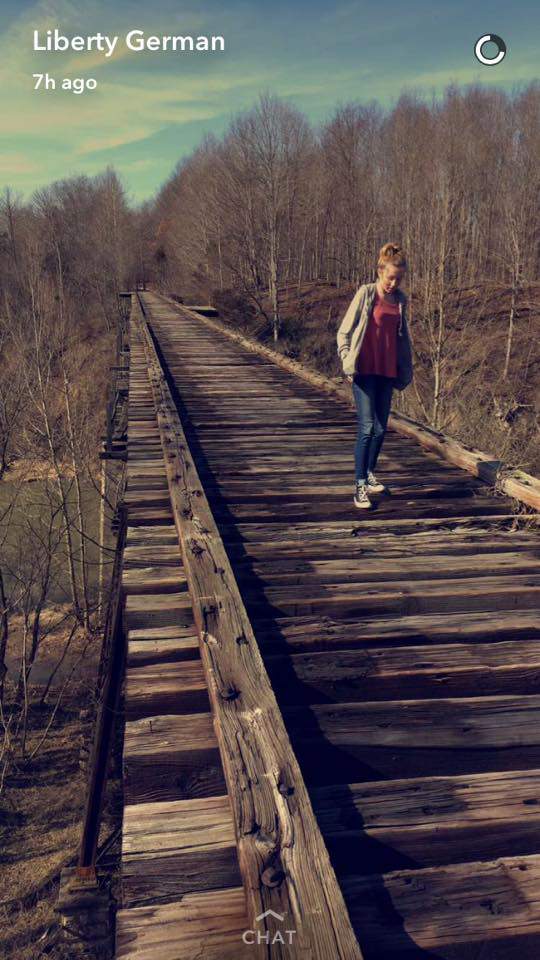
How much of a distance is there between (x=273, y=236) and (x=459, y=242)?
11.9m

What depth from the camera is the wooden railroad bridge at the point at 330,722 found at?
154cm

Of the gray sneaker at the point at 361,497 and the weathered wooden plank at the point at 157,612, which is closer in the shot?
the weathered wooden plank at the point at 157,612

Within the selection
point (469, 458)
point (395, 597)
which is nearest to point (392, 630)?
point (395, 597)

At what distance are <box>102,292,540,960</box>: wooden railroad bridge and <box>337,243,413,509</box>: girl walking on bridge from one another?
16.8 inches

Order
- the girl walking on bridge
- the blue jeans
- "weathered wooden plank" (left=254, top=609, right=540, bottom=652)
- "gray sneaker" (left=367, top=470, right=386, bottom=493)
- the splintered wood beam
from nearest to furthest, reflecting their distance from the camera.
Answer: the splintered wood beam
"weathered wooden plank" (left=254, top=609, right=540, bottom=652)
the girl walking on bridge
the blue jeans
"gray sneaker" (left=367, top=470, right=386, bottom=493)

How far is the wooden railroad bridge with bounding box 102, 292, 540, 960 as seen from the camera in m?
1.54

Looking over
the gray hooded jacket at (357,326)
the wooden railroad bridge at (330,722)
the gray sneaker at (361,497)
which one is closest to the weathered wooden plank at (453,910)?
the wooden railroad bridge at (330,722)

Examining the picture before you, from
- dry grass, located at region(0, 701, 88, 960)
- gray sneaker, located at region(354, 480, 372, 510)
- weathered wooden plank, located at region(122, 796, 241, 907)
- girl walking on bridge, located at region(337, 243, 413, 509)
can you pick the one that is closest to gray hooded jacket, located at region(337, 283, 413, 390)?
girl walking on bridge, located at region(337, 243, 413, 509)

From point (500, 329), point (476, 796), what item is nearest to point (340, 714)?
point (476, 796)

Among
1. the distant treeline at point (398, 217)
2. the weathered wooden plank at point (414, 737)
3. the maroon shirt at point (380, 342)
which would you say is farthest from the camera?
the distant treeline at point (398, 217)

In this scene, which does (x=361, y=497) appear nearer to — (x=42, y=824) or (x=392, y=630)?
(x=392, y=630)

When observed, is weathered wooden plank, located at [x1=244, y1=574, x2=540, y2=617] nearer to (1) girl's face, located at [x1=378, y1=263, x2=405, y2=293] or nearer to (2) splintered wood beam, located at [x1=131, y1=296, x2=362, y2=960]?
(2) splintered wood beam, located at [x1=131, y1=296, x2=362, y2=960]

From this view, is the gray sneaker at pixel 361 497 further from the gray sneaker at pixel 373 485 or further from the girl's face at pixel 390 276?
the girl's face at pixel 390 276

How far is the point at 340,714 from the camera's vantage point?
2334 millimetres
